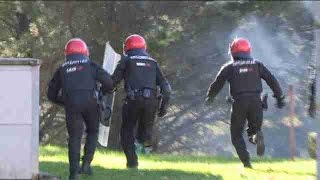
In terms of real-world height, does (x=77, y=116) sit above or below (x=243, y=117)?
above

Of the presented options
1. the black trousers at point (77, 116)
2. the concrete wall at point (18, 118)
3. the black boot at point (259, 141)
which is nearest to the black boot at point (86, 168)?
the black trousers at point (77, 116)

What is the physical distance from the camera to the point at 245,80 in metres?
10.2

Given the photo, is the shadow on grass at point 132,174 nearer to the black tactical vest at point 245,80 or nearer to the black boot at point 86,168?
the black boot at point 86,168

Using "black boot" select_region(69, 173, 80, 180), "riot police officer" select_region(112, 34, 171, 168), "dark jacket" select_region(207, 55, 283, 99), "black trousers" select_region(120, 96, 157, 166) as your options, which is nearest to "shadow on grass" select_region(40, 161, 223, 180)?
"black boot" select_region(69, 173, 80, 180)

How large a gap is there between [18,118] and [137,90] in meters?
2.70

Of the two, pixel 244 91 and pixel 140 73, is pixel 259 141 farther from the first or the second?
pixel 140 73

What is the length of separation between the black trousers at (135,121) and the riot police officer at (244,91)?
1.10 m

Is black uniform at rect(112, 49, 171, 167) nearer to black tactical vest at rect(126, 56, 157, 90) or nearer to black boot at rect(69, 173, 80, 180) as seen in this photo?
black tactical vest at rect(126, 56, 157, 90)

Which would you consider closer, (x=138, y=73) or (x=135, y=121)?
(x=138, y=73)

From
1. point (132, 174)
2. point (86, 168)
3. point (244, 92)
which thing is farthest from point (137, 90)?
point (244, 92)

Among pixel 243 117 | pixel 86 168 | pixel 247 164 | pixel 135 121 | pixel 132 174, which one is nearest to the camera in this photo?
pixel 86 168

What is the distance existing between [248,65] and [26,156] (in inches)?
159

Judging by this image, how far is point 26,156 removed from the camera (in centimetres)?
744

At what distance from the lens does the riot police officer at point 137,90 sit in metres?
9.88
